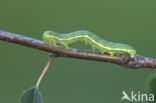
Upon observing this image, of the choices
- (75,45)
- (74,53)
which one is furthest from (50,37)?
(75,45)

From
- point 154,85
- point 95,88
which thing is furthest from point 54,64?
point 154,85

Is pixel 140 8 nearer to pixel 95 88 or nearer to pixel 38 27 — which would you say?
pixel 38 27

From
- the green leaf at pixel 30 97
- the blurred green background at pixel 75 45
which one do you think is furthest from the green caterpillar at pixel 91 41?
the blurred green background at pixel 75 45

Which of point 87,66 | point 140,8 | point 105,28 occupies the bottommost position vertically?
point 87,66

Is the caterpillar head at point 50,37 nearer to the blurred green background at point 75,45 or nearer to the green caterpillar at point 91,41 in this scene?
the green caterpillar at point 91,41

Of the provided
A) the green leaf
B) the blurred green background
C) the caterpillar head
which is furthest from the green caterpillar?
the blurred green background
